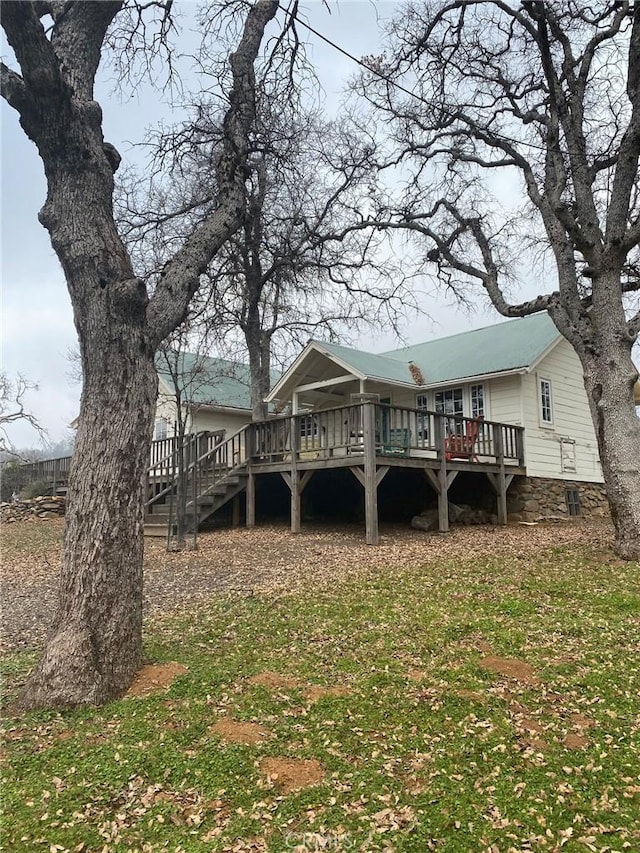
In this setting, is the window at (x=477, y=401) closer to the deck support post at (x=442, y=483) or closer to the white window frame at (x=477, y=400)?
the white window frame at (x=477, y=400)

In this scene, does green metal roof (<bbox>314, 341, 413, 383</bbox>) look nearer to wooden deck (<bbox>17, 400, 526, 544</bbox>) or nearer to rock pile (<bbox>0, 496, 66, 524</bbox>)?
wooden deck (<bbox>17, 400, 526, 544</bbox>)

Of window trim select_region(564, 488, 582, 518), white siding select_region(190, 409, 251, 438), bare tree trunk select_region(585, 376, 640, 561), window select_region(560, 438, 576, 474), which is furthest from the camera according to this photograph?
white siding select_region(190, 409, 251, 438)

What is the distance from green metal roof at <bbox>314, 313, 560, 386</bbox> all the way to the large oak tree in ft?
35.9

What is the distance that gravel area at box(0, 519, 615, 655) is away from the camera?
25.0 ft

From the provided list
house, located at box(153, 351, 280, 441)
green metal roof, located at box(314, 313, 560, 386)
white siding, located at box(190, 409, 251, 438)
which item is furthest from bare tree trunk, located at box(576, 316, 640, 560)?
white siding, located at box(190, 409, 251, 438)

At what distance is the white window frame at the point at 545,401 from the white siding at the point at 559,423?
0.22ft

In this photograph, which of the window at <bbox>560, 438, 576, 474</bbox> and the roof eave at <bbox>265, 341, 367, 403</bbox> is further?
the window at <bbox>560, 438, 576, 474</bbox>

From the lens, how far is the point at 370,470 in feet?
36.8

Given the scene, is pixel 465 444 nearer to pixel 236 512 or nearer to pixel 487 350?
pixel 487 350

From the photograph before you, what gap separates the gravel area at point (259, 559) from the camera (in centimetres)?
763

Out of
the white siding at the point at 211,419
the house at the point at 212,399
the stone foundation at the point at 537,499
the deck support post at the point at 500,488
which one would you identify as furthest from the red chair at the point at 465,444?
the white siding at the point at 211,419

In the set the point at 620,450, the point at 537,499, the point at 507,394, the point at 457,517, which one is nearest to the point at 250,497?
the point at 457,517

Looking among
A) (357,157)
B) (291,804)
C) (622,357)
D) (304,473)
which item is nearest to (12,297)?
(304,473)

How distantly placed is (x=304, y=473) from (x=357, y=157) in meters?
9.90
